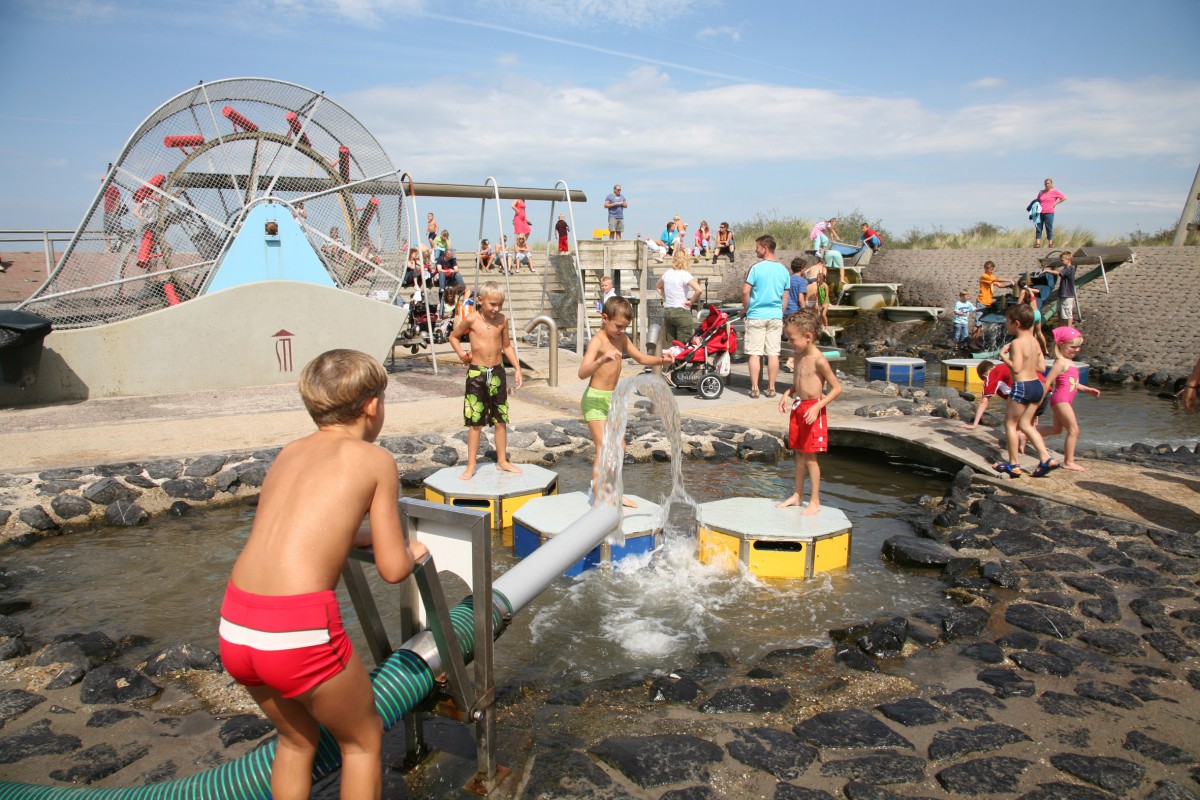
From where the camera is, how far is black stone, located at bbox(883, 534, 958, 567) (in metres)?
5.96

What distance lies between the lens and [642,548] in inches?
238

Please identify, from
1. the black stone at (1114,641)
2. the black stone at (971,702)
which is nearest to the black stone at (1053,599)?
the black stone at (1114,641)

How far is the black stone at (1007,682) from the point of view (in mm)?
3992

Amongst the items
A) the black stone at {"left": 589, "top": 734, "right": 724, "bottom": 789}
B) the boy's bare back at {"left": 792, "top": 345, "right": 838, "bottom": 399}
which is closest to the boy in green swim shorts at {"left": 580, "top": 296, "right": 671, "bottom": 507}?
the boy's bare back at {"left": 792, "top": 345, "right": 838, "bottom": 399}

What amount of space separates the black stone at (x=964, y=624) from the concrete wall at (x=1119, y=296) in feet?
43.5

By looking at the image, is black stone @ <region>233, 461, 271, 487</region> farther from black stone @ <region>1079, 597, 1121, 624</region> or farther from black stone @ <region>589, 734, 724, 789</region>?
black stone @ <region>1079, 597, 1121, 624</region>

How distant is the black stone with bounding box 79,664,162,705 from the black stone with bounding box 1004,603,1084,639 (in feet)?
15.2

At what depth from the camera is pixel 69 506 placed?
23.1ft

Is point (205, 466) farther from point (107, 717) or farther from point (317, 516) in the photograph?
point (317, 516)

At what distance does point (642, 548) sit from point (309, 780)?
3.66 meters

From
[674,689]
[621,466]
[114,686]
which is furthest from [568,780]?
[621,466]

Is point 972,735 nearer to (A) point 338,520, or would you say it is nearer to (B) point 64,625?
(A) point 338,520

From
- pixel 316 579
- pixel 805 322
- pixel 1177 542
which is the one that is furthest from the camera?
pixel 805 322

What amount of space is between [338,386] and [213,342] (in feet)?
33.0
